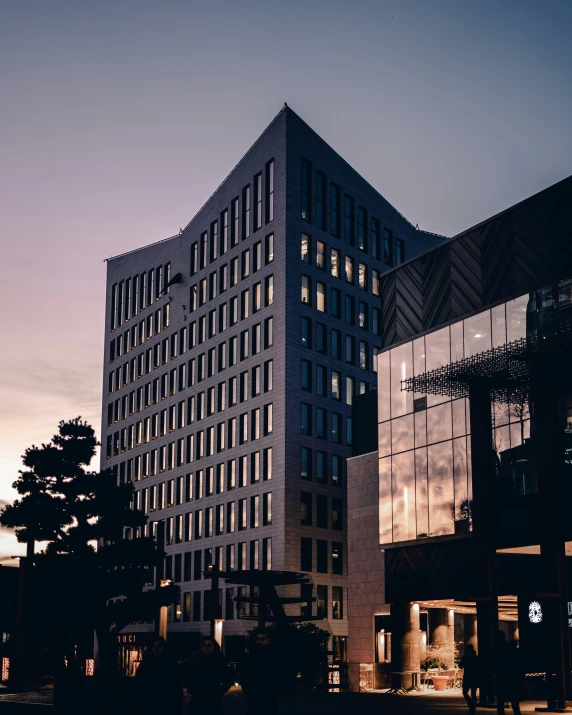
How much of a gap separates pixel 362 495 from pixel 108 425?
58617 mm

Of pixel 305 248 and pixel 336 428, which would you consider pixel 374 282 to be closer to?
pixel 305 248

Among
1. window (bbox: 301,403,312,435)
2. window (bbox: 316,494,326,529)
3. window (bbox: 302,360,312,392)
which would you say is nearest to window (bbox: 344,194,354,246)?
window (bbox: 302,360,312,392)

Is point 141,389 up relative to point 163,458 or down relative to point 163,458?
up

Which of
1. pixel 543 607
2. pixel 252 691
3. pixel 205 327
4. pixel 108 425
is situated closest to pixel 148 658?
pixel 252 691

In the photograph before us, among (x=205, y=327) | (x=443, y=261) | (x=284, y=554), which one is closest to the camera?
(x=443, y=261)

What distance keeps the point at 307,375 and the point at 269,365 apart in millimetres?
3262

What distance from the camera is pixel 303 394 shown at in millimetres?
80125

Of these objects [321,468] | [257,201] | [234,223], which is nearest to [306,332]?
[321,468]

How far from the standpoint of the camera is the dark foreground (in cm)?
2929

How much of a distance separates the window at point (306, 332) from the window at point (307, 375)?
4.95 ft

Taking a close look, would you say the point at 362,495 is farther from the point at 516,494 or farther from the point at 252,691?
the point at 252,691

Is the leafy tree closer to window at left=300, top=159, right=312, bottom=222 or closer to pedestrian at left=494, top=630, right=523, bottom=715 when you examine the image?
pedestrian at left=494, top=630, right=523, bottom=715

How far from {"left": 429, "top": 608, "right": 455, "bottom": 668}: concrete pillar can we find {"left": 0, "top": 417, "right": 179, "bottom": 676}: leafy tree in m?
14.7

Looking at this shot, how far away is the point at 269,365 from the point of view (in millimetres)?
81062
